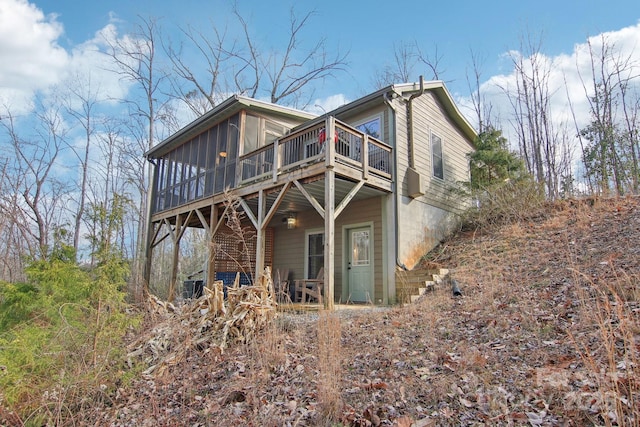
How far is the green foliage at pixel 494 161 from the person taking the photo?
456 inches

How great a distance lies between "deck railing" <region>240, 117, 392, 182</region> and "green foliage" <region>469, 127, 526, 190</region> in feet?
13.4

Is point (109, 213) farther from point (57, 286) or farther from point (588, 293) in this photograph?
point (588, 293)

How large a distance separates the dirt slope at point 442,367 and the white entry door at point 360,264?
2699mm

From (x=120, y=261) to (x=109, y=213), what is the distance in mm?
593

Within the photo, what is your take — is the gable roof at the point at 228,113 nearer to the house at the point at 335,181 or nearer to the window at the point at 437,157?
the house at the point at 335,181

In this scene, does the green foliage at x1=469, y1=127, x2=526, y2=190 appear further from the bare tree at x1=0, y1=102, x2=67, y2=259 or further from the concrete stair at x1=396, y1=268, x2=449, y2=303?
the bare tree at x1=0, y1=102, x2=67, y2=259

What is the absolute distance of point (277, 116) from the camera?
11.9 metres

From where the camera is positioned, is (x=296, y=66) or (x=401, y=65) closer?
(x=401, y=65)

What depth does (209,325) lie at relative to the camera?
527cm

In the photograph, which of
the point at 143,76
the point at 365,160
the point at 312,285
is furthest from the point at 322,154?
the point at 143,76

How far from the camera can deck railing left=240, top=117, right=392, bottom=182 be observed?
8.20m

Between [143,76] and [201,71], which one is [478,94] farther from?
[143,76]

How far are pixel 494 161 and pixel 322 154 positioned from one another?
21.7 ft

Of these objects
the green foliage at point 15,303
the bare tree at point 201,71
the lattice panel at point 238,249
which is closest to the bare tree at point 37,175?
the bare tree at point 201,71
